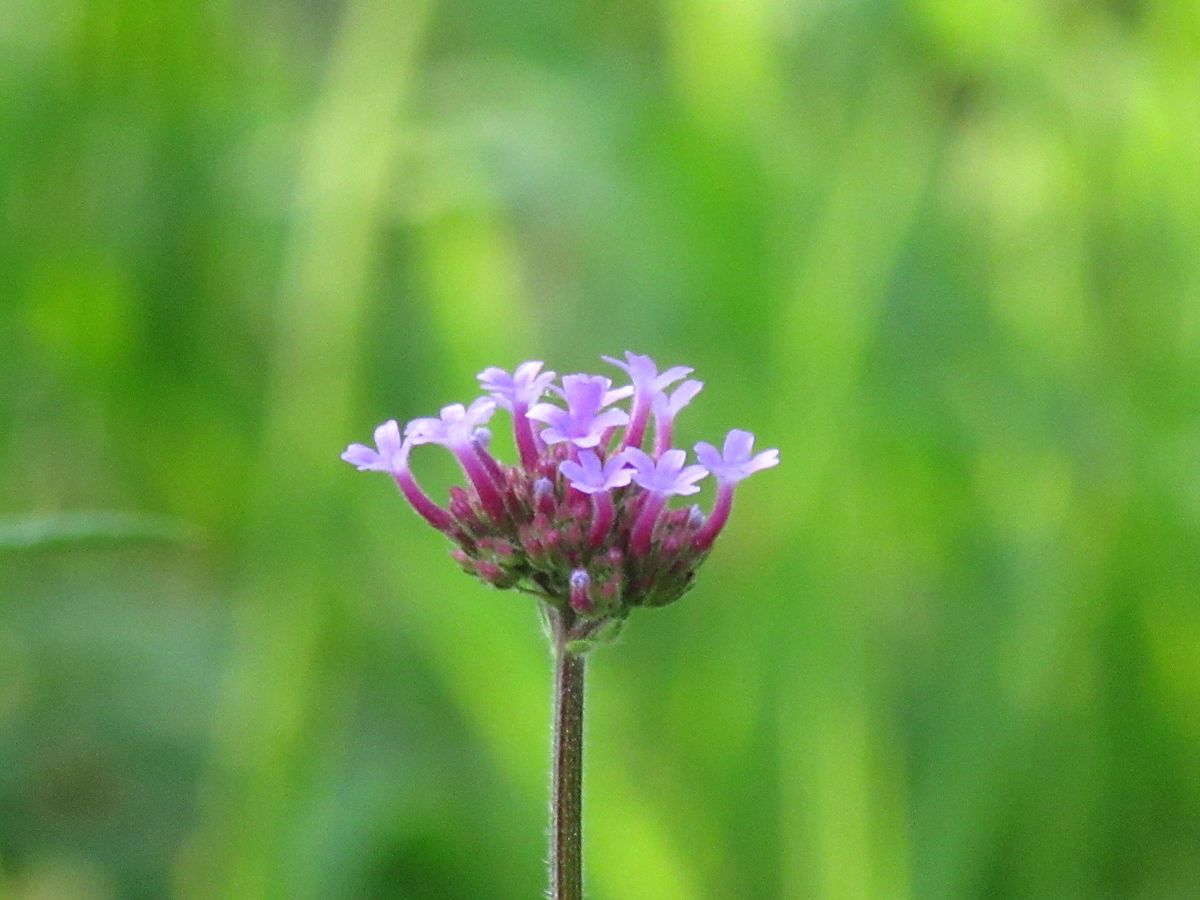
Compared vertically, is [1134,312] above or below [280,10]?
below

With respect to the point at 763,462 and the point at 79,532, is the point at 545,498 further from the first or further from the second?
the point at 79,532

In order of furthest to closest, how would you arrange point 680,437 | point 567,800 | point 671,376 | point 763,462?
1. point 680,437
2. point 671,376
3. point 763,462
4. point 567,800

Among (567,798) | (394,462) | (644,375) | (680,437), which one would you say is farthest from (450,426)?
(680,437)

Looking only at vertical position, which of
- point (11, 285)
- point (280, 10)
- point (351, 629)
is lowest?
point (351, 629)

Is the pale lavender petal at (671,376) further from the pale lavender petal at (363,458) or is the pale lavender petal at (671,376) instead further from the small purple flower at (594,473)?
the pale lavender petal at (363,458)

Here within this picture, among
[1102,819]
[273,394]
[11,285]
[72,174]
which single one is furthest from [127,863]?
[1102,819]

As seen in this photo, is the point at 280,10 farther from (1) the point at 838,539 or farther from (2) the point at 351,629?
(1) the point at 838,539
